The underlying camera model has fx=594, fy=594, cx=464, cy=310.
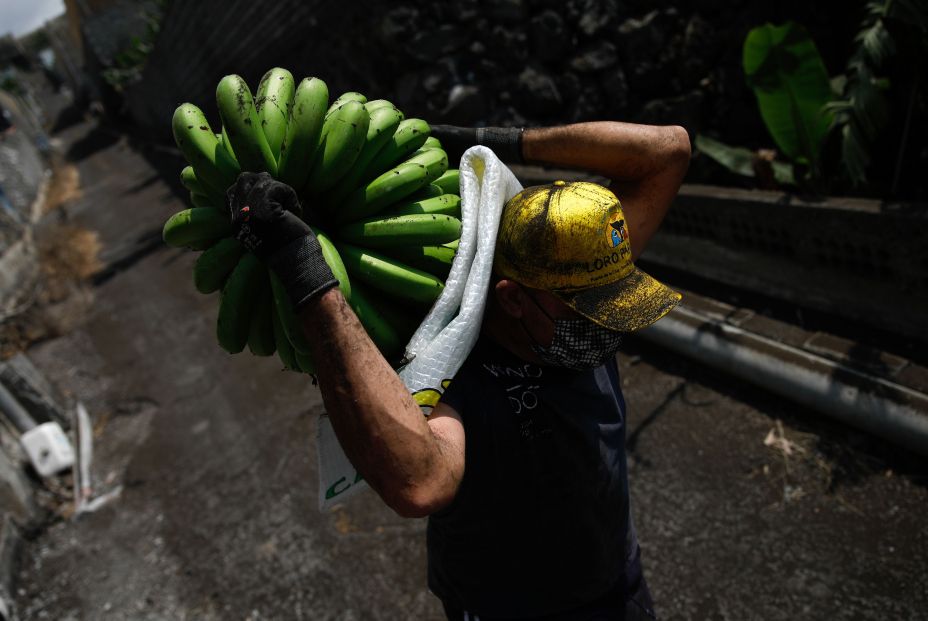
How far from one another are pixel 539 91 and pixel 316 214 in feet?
19.1

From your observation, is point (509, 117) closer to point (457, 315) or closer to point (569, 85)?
point (569, 85)

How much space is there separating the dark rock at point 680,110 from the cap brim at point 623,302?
17.0 feet

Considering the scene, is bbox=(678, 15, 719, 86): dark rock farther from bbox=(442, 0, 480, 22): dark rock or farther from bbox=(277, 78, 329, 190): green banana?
bbox=(277, 78, 329, 190): green banana

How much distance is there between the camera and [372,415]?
142cm

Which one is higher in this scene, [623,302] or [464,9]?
[464,9]

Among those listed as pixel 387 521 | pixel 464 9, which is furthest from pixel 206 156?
pixel 464 9

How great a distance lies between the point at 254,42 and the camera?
10.2 metres

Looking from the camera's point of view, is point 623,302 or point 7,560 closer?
point 623,302

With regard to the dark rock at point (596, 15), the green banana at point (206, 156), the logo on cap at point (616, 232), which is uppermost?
the green banana at point (206, 156)

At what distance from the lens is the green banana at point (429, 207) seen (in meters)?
1.81

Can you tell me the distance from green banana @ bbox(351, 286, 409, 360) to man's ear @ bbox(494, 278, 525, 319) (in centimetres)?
32

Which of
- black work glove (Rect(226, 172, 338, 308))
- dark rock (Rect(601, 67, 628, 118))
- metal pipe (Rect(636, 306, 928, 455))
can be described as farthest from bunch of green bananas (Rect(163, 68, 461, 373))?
dark rock (Rect(601, 67, 628, 118))

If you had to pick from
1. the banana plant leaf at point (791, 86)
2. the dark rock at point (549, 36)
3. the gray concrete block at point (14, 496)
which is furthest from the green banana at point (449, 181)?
the dark rock at point (549, 36)

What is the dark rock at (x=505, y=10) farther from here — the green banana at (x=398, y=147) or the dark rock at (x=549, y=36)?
the green banana at (x=398, y=147)
